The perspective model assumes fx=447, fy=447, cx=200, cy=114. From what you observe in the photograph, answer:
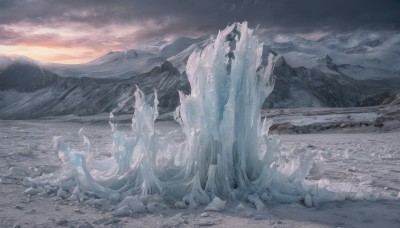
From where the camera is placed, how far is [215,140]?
773 centimetres

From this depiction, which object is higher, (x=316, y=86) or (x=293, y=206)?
(x=316, y=86)

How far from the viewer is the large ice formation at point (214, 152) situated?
293 inches

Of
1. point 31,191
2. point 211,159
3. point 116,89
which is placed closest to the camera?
point 31,191

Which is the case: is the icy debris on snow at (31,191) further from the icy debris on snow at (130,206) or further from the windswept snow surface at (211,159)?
the icy debris on snow at (130,206)

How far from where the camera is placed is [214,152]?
776 centimetres

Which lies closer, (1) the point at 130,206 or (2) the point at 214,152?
(1) the point at 130,206

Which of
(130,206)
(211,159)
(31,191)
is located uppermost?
(211,159)

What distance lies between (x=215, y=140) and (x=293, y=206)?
5.60 feet

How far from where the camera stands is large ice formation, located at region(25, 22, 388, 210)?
7.44 metres

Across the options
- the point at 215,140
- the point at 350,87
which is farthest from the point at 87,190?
the point at 350,87

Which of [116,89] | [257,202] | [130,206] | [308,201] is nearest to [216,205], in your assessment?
[257,202]

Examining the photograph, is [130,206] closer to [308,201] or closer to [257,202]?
[257,202]

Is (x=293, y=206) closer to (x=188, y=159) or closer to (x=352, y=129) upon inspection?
(x=188, y=159)

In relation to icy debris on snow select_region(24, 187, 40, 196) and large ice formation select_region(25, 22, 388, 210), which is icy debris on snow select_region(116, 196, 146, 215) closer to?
large ice formation select_region(25, 22, 388, 210)
